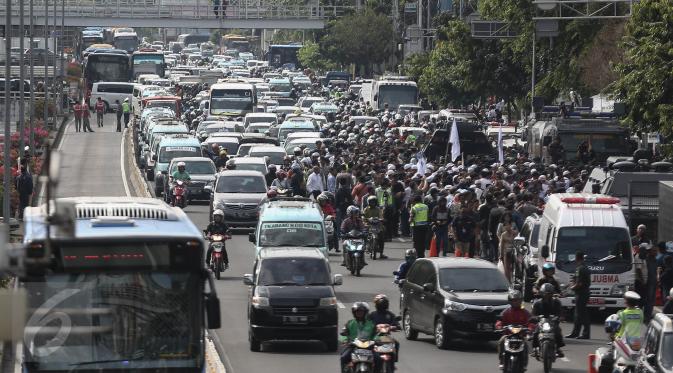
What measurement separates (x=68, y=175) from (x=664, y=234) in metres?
33.4

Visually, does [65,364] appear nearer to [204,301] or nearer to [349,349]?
[204,301]

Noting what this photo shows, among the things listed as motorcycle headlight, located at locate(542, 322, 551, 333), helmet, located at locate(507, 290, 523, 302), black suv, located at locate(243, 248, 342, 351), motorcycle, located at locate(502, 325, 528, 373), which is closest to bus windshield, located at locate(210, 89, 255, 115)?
black suv, located at locate(243, 248, 342, 351)

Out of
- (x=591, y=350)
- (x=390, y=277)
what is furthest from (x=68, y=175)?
(x=591, y=350)

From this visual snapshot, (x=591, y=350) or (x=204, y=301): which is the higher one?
(x=204, y=301)

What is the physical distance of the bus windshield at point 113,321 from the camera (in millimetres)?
15203

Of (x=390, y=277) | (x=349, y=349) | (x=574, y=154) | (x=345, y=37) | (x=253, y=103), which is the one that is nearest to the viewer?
(x=349, y=349)

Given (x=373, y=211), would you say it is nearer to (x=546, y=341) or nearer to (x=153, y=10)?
(x=546, y=341)

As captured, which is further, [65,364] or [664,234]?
[664,234]

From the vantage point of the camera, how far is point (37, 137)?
67.4 metres

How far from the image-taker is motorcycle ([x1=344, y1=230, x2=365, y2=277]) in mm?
35750

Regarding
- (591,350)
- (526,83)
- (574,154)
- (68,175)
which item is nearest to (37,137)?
(68,175)

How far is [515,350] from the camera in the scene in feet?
75.6

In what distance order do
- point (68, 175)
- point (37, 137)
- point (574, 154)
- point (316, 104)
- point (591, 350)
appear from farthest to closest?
1. point (316, 104)
2. point (37, 137)
3. point (68, 175)
4. point (574, 154)
5. point (591, 350)

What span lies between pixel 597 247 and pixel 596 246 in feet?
0.09
